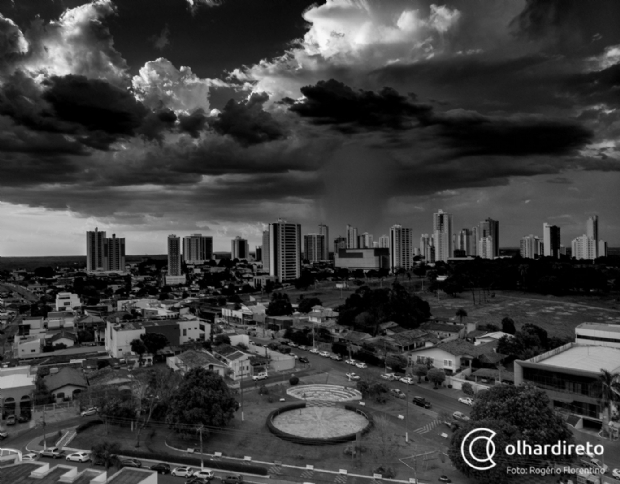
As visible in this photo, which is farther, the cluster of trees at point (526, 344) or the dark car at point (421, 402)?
the cluster of trees at point (526, 344)

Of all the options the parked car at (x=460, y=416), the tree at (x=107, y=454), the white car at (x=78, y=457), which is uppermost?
the tree at (x=107, y=454)

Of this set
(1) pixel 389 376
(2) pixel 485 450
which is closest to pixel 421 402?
(1) pixel 389 376

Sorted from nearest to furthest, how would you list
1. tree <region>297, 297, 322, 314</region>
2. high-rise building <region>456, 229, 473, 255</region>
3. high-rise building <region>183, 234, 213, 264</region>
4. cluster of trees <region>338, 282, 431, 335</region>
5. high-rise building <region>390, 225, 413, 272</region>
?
cluster of trees <region>338, 282, 431, 335</region> → tree <region>297, 297, 322, 314</region> → high-rise building <region>390, 225, 413, 272</region> → high-rise building <region>456, 229, 473, 255</region> → high-rise building <region>183, 234, 213, 264</region>

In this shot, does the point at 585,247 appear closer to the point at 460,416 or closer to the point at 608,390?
the point at 608,390

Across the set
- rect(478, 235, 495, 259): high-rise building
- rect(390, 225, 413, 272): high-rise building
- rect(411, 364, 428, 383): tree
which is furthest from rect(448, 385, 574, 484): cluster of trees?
rect(478, 235, 495, 259): high-rise building

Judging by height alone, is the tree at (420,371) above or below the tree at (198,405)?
below

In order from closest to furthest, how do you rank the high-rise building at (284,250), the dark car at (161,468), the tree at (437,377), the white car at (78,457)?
the dark car at (161,468) → the white car at (78,457) → the tree at (437,377) → the high-rise building at (284,250)

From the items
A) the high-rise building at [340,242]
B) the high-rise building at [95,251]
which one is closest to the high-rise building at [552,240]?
the high-rise building at [340,242]

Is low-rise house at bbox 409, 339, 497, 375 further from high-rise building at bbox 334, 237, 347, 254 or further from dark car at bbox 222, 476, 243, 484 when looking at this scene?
high-rise building at bbox 334, 237, 347, 254

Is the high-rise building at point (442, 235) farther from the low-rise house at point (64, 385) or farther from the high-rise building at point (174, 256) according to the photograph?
the low-rise house at point (64, 385)
